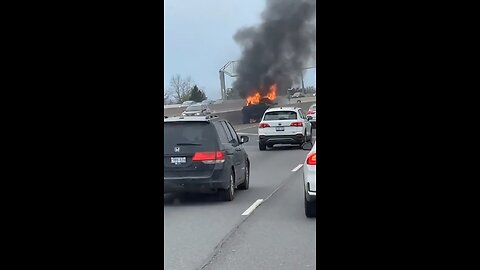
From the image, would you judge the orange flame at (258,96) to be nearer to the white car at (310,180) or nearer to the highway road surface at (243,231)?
the highway road surface at (243,231)

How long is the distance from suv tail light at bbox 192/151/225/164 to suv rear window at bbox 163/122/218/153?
3.2 inches

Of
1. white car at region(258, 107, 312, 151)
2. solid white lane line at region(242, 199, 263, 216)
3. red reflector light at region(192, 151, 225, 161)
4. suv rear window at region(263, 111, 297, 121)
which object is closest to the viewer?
solid white lane line at region(242, 199, 263, 216)

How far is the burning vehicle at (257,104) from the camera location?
31948 mm

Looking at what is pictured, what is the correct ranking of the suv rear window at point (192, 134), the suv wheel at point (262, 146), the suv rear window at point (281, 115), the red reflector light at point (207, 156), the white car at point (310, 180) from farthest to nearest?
the suv wheel at point (262, 146)
the suv rear window at point (281, 115)
the red reflector light at point (207, 156)
the suv rear window at point (192, 134)
the white car at point (310, 180)

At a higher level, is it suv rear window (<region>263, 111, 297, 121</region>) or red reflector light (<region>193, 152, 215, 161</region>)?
suv rear window (<region>263, 111, 297, 121</region>)

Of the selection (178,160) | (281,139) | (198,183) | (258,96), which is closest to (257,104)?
(258,96)

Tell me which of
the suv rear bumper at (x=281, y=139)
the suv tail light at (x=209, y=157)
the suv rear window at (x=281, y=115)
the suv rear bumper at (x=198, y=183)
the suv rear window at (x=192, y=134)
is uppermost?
the suv rear window at (x=281, y=115)

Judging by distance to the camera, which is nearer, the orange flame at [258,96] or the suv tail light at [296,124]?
the suv tail light at [296,124]

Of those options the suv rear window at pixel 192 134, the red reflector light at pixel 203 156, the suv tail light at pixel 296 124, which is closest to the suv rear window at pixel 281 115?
the suv tail light at pixel 296 124

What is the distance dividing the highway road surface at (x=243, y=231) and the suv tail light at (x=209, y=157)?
2.22 feet

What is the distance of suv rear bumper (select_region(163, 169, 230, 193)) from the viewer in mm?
9398

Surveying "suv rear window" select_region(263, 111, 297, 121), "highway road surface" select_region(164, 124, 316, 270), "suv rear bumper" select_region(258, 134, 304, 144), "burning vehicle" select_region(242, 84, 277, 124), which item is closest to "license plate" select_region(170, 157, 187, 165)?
"highway road surface" select_region(164, 124, 316, 270)

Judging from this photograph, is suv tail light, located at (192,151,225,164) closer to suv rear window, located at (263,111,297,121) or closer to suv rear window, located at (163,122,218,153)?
suv rear window, located at (163,122,218,153)
